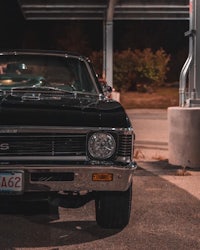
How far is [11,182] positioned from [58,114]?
2.28 feet

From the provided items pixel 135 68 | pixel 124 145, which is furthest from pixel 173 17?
pixel 124 145

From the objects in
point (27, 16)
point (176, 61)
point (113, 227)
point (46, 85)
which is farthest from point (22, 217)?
point (176, 61)

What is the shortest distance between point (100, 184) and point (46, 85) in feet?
6.40

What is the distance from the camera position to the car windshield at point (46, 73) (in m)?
6.74

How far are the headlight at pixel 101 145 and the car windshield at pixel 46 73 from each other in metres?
1.50

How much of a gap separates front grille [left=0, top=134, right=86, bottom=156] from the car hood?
0.36ft

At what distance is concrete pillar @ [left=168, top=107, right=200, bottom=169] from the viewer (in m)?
9.06

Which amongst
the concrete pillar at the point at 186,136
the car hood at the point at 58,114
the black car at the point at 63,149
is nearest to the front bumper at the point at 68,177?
the black car at the point at 63,149

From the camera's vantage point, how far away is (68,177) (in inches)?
201

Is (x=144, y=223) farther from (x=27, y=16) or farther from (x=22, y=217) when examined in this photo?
(x=27, y=16)

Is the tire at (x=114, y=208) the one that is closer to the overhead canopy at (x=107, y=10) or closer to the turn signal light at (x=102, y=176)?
the turn signal light at (x=102, y=176)

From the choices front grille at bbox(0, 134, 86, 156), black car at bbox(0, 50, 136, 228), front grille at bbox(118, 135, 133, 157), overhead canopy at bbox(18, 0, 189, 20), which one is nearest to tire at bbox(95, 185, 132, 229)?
black car at bbox(0, 50, 136, 228)

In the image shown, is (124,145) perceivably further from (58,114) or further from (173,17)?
(173,17)

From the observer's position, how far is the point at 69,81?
6.96 m
